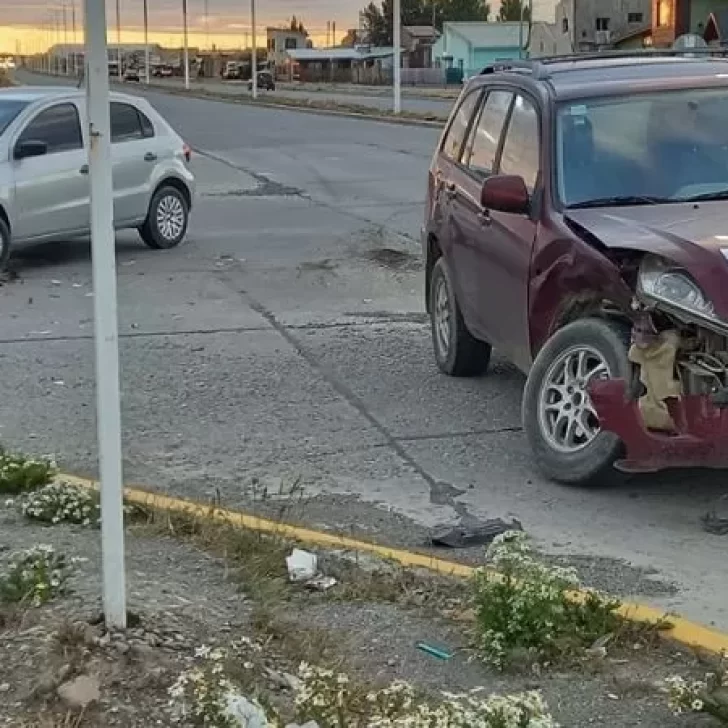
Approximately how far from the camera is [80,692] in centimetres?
398

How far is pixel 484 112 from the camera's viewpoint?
8695 mm

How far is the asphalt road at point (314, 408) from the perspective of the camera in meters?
6.27

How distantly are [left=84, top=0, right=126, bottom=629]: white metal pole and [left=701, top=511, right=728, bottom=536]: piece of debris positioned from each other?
283 cm

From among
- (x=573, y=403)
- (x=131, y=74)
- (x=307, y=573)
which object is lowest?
(x=131, y=74)

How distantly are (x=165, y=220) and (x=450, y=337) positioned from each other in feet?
25.7

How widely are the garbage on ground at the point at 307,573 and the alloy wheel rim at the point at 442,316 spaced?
3.82m

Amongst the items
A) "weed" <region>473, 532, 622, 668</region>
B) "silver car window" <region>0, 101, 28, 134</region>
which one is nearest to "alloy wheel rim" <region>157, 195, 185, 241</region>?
"silver car window" <region>0, 101, 28, 134</region>

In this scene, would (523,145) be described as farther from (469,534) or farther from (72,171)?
(72,171)

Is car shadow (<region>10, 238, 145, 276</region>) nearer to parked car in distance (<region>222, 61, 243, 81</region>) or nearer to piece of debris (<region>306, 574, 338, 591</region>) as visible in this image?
piece of debris (<region>306, 574, 338, 591</region>)

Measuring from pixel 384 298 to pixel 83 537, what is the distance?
7128 mm

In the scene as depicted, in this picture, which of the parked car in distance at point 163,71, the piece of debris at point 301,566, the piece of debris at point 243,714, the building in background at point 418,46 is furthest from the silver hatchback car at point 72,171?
the parked car in distance at point 163,71

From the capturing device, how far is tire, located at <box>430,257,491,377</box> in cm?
891

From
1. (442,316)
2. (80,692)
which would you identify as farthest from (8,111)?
(80,692)

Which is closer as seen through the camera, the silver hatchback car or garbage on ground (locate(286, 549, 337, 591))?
garbage on ground (locate(286, 549, 337, 591))
